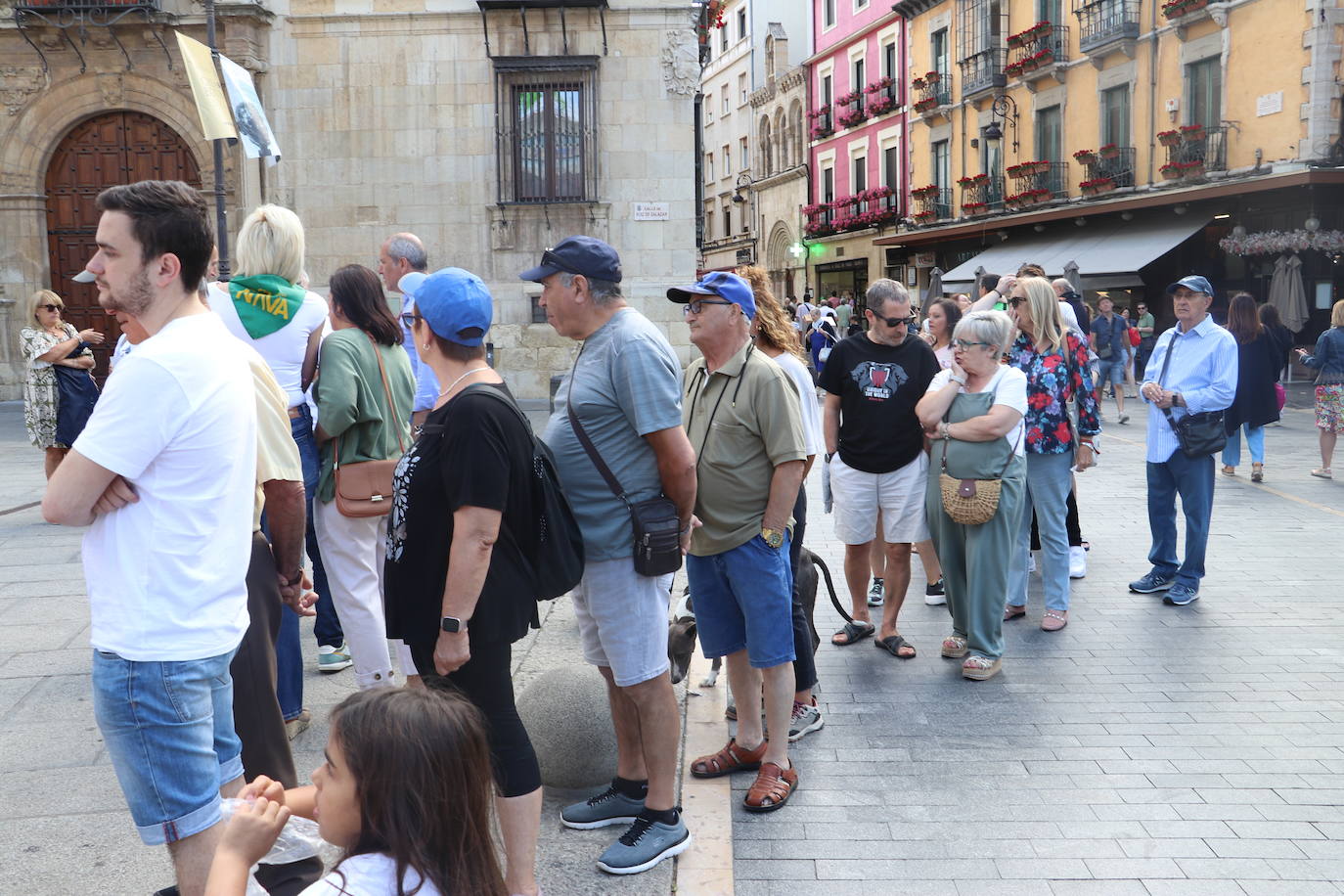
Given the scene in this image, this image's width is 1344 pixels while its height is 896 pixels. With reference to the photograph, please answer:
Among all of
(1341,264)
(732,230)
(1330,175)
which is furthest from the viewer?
(732,230)

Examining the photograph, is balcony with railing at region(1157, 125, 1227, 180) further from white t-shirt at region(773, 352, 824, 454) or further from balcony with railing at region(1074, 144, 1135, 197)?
white t-shirt at region(773, 352, 824, 454)

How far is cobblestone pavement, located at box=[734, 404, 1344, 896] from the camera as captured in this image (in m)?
A: 3.64

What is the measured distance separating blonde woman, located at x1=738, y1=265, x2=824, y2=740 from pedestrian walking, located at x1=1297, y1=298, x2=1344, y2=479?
8.29 meters

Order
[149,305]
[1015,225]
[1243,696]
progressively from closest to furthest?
[149,305] → [1243,696] → [1015,225]

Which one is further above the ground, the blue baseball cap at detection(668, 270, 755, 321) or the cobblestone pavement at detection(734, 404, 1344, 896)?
the blue baseball cap at detection(668, 270, 755, 321)

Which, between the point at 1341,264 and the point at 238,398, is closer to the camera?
the point at 238,398

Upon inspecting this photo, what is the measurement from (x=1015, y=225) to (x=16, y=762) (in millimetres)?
29307

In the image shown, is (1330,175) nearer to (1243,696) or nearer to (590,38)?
(590,38)

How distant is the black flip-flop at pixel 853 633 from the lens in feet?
20.2

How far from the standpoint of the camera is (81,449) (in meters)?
2.38

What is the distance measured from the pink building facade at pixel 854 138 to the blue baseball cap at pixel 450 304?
35970 mm

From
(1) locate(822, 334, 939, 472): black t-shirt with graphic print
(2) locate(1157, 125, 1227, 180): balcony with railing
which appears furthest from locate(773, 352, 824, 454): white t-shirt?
(2) locate(1157, 125, 1227, 180): balcony with railing

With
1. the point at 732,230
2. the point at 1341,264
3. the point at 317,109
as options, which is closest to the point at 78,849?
A: the point at 317,109

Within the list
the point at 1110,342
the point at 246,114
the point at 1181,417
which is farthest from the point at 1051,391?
the point at 1110,342
